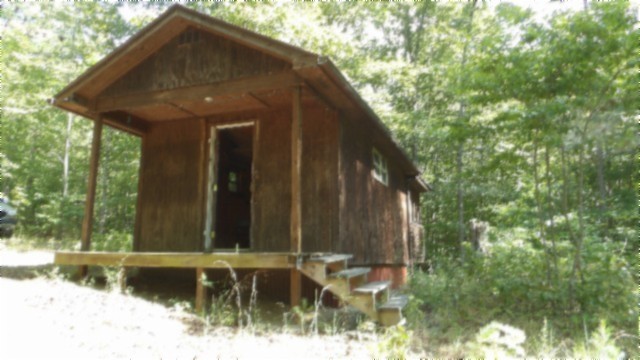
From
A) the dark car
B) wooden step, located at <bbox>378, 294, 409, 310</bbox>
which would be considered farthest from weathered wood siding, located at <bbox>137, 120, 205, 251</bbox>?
the dark car

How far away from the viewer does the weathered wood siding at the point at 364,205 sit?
8.20 meters

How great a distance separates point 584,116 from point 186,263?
281 inches

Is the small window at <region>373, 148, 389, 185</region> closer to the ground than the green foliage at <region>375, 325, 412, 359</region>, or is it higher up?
higher up

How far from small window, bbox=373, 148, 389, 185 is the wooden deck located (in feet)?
16.1

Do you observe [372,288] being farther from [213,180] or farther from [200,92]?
[200,92]

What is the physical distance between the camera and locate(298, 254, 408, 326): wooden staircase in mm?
5754

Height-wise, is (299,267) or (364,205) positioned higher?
(364,205)

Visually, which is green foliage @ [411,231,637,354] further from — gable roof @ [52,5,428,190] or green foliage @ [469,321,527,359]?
gable roof @ [52,5,428,190]

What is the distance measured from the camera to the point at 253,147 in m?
8.55

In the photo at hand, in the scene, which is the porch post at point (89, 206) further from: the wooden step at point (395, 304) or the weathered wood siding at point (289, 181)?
the wooden step at point (395, 304)

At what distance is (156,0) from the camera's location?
20156 millimetres

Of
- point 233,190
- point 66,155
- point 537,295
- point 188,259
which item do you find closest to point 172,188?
point 233,190

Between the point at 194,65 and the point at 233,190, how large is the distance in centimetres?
451

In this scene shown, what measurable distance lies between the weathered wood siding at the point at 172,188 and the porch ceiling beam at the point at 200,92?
1.33 metres
